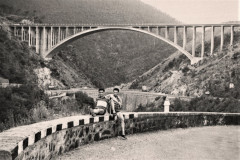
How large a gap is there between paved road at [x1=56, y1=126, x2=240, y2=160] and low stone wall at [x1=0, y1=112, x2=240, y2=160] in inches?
9.8

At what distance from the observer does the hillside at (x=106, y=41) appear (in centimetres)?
Answer: 10788

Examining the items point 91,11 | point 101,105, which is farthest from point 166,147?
point 91,11

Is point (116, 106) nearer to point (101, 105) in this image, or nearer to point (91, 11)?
→ point (101, 105)

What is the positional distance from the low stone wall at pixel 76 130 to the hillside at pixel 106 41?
77628 mm

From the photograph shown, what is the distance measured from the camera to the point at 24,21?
85250 mm

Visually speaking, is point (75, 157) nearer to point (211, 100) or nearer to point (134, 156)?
point (134, 156)

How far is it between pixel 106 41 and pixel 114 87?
124 metres

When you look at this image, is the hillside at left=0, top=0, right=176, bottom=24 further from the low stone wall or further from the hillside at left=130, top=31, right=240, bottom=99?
the low stone wall

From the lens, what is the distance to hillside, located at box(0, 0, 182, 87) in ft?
354

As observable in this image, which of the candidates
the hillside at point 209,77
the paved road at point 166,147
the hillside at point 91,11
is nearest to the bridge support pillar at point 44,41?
the hillside at point 209,77

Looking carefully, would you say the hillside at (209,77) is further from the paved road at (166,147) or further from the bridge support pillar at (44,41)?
the paved road at (166,147)

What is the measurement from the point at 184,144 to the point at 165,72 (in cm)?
6647

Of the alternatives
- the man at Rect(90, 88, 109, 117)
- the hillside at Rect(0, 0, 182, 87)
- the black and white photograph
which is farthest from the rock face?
the man at Rect(90, 88, 109, 117)

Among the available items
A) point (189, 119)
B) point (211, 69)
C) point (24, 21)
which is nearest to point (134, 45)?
point (24, 21)
